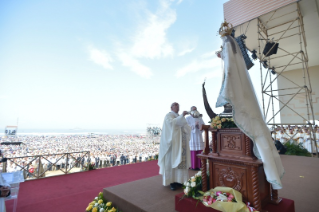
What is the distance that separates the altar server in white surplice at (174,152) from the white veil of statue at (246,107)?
4.80 ft

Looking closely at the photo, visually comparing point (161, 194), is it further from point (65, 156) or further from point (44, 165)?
point (44, 165)

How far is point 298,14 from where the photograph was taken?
7035 millimetres

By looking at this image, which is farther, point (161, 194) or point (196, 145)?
point (196, 145)

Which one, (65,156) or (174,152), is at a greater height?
(174,152)

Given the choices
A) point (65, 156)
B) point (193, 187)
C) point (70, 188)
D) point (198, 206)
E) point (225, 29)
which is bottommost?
point (70, 188)

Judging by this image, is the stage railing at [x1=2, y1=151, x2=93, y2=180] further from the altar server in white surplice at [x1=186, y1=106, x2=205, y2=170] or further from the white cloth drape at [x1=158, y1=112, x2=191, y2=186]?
the white cloth drape at [x1=158, y1=112, x2=191, y2=186]

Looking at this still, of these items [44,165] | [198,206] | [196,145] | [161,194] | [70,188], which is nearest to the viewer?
[198,206]

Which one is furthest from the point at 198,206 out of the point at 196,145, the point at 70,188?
the point at 70,188

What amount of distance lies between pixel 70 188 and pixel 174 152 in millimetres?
3222

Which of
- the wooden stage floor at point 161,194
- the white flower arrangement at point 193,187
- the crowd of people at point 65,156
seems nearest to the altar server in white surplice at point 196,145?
the wooden stage floor at point 161,194

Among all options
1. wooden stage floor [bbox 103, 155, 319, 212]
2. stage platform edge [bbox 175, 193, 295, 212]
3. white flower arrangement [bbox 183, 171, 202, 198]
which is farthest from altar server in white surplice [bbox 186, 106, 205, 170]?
stage platform edge [bbox 175, 193, 295, 212]

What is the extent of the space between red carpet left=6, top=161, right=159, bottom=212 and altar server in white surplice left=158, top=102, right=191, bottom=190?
1.84m

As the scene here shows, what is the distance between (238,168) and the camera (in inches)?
90.3

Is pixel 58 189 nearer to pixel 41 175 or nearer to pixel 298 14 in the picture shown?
pixel 41 175
